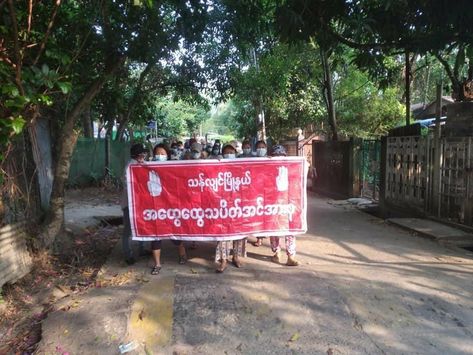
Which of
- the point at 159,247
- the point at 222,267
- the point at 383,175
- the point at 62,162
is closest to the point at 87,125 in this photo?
the point at 62,162

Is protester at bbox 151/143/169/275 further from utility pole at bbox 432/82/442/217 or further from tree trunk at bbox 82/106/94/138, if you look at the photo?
tree trunk at bbox 82/106/94/138

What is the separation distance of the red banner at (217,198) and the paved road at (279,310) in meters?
0.51

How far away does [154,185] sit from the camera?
18.8 ft

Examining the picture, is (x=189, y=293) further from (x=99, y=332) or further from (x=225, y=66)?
(x=225, y=66)

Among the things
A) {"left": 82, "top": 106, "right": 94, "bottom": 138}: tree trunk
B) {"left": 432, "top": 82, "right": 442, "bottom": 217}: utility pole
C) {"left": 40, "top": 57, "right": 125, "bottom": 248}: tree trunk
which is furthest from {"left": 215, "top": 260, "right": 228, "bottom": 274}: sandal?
{"left": 82, "top": 106, "right": 94, "bottom": 138}: tree trunk

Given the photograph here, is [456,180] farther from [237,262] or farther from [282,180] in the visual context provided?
[237,262]

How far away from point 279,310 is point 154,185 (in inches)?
91.2

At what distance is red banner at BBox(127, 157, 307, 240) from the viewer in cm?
571

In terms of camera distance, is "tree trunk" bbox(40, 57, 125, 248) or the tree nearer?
the tree

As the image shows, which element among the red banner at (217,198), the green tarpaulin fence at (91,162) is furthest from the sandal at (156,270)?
the green tarpaulin fence at (91,162)

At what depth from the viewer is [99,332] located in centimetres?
404

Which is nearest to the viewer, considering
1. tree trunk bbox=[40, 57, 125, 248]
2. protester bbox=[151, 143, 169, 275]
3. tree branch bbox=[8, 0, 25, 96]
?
tree branch bbox=[8, 0, 25, 96]

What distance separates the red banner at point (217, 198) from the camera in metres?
5.71

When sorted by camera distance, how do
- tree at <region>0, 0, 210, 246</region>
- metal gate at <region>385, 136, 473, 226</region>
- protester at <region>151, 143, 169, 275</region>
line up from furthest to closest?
metal gate at <region>385, 136, 473, 226</region>
protester at <region>151, 143, 169, 275</region>
tree at <region>0, 0, 210, 246</region>
